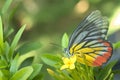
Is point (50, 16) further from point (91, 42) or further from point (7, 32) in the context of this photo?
point (91, 42)

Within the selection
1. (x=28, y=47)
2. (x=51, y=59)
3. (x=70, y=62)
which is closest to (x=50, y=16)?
(x=28, y=47)

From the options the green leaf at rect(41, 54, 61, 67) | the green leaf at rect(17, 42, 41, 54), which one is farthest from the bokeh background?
the green leaf at rect(41, 54, 61, 67)

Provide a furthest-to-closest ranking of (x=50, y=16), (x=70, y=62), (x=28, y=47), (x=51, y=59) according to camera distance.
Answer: (x=50, y=16)
(x=28, y=47)
(x=51, y=59)
(x=70, y=62)

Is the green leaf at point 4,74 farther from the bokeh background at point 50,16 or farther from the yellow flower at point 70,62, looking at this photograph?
the bokeh background at point 50,16

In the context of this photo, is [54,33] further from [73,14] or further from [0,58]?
[0,58]

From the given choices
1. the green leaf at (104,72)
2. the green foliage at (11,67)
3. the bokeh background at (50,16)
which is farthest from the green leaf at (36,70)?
the bokeh background at (50,16)

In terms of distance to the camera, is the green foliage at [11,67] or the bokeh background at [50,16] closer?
the green foliage at [11,67]
